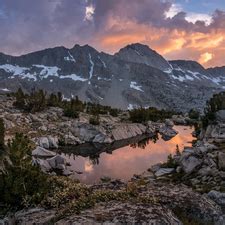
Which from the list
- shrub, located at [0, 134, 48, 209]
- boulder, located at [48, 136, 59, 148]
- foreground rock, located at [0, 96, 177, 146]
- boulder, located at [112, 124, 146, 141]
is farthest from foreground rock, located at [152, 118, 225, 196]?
boulder, located at [112, 124, 146, 141]

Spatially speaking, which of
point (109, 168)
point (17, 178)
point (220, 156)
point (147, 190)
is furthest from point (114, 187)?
point (109, 168)

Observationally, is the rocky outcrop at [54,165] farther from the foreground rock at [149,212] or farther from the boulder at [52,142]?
the foreground rock at [149,212]

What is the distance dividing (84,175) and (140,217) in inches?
908

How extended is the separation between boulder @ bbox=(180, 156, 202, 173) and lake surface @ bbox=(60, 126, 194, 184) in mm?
7194

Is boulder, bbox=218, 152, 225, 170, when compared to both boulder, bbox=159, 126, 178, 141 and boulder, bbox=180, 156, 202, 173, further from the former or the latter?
boulder, bbox=159, 126, 178, 141

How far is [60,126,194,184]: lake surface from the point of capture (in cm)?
3488

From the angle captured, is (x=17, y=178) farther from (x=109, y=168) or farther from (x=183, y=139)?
(x=183, y=139)

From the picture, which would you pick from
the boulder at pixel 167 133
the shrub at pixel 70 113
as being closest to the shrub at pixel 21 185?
the shrub at pixel 70 113

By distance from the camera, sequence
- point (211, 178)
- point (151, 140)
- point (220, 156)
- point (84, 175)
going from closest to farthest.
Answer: point (211, 178)
point (220, 156)
point (84, 175)
point (151, 140)

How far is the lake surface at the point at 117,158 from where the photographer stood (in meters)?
34.9

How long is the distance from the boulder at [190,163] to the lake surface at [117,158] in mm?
7194

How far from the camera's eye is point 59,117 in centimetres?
6194

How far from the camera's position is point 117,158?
43.1 metres

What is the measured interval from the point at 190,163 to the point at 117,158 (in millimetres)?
17972
